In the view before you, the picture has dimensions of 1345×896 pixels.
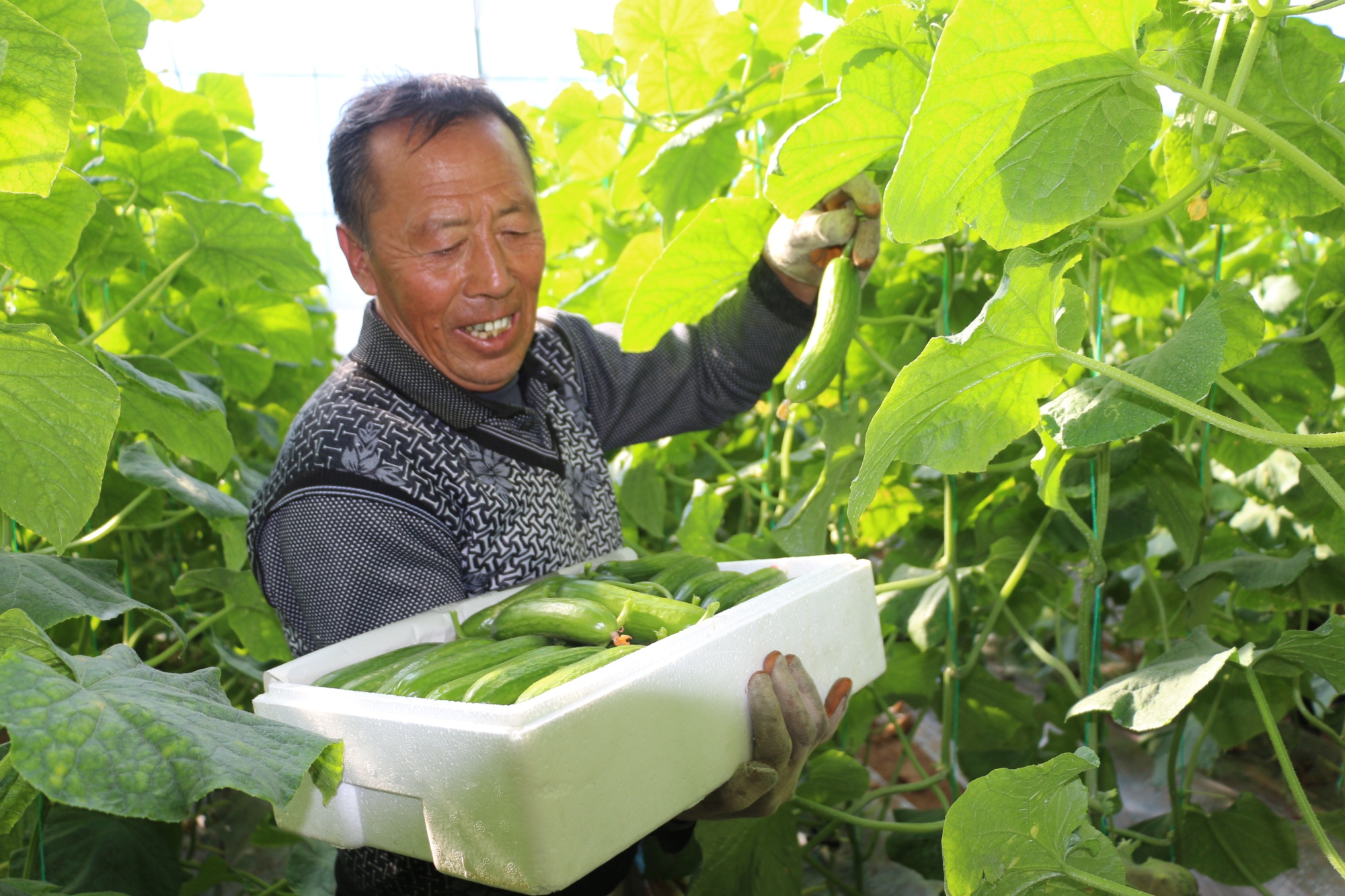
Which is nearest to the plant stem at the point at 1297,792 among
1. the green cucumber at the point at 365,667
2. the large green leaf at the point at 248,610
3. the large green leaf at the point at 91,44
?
the green cucumber at the point at 365,667

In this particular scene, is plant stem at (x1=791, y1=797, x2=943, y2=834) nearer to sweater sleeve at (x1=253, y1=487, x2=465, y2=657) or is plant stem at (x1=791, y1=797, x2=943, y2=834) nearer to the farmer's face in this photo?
sweater sleeve at (x1=253, y1=487, x2=465, y2=657)

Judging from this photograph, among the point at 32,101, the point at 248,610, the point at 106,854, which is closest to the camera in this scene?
the point at 32,101

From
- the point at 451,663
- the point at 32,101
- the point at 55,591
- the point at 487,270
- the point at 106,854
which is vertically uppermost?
the point at 32,101

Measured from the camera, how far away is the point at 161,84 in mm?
1646

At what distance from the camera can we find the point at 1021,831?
0.73 metres

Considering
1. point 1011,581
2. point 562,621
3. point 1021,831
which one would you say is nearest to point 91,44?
point 562,621

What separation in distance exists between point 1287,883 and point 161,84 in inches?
84.5

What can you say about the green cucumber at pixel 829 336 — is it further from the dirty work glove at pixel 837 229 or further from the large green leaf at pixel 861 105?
the large green leaf at pixel 861 105

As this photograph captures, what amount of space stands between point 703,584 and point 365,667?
1.12 feet

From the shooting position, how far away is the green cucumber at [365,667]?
2.87ft

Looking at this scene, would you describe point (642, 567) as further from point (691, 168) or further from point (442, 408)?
point (691, 168)

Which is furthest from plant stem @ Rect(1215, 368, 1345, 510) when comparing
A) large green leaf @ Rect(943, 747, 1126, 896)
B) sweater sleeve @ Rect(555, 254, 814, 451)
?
sweater sleeve @ Rect(555, 254, 814, 451)

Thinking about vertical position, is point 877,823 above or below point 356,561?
below

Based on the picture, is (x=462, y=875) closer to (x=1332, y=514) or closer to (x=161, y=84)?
(x=1332, y=514)
